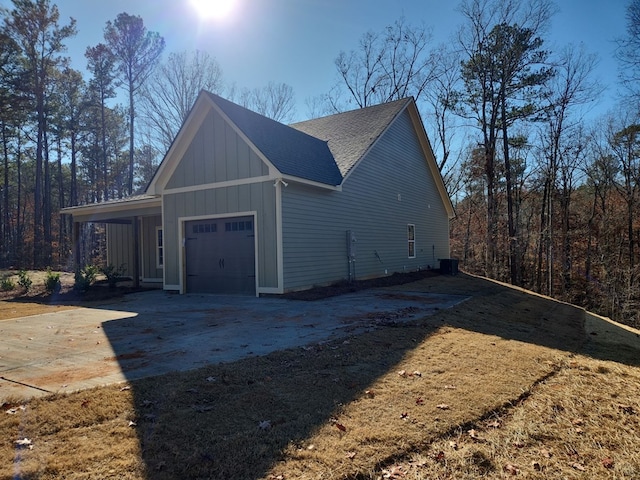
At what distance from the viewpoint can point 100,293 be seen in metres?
13.0

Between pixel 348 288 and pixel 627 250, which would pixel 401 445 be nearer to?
pixel 348 288

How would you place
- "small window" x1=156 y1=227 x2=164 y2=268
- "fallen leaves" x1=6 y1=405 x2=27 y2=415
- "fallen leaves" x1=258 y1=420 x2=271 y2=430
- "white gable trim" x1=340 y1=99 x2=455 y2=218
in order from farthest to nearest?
"small window" x1=156 y1=227 x2=164 y2=268 → "white gable trim" x1=340 y1=99 x2=455 y2=218 → "fallen leaves" x1=6 y1=405 x2=27 y2=415 → "fallen leaves" x1=258 y1=420 x2=271 y2=430

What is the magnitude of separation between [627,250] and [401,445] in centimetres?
2561

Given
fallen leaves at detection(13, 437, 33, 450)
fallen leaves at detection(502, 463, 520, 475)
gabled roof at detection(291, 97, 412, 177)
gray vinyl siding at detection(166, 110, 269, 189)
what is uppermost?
gabled roof at detection(291, 97, 412, 177)

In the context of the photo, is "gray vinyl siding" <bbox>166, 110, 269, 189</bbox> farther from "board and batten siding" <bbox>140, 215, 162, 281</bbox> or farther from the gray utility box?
the gray utility box

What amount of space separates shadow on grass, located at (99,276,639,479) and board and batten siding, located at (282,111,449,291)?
4921 mm

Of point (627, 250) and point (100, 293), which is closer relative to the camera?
point (100, 293)

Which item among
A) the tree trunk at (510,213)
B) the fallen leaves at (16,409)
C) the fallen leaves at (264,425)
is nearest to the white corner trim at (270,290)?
the fallen leaves at (16,409)

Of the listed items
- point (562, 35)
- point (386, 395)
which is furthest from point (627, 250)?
point (386, 395)

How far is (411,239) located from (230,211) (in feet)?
30.1

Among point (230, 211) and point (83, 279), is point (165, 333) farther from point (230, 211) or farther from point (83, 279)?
point (83, 279)

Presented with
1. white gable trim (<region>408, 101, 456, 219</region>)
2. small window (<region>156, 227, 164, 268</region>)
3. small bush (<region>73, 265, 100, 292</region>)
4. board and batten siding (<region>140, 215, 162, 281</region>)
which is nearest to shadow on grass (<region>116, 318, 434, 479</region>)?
small bush (<region>73, 265, 100, 292</region>)

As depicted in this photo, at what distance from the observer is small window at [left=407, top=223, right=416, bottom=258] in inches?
684

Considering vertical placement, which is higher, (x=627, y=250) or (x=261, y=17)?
(x=261, y=17)
